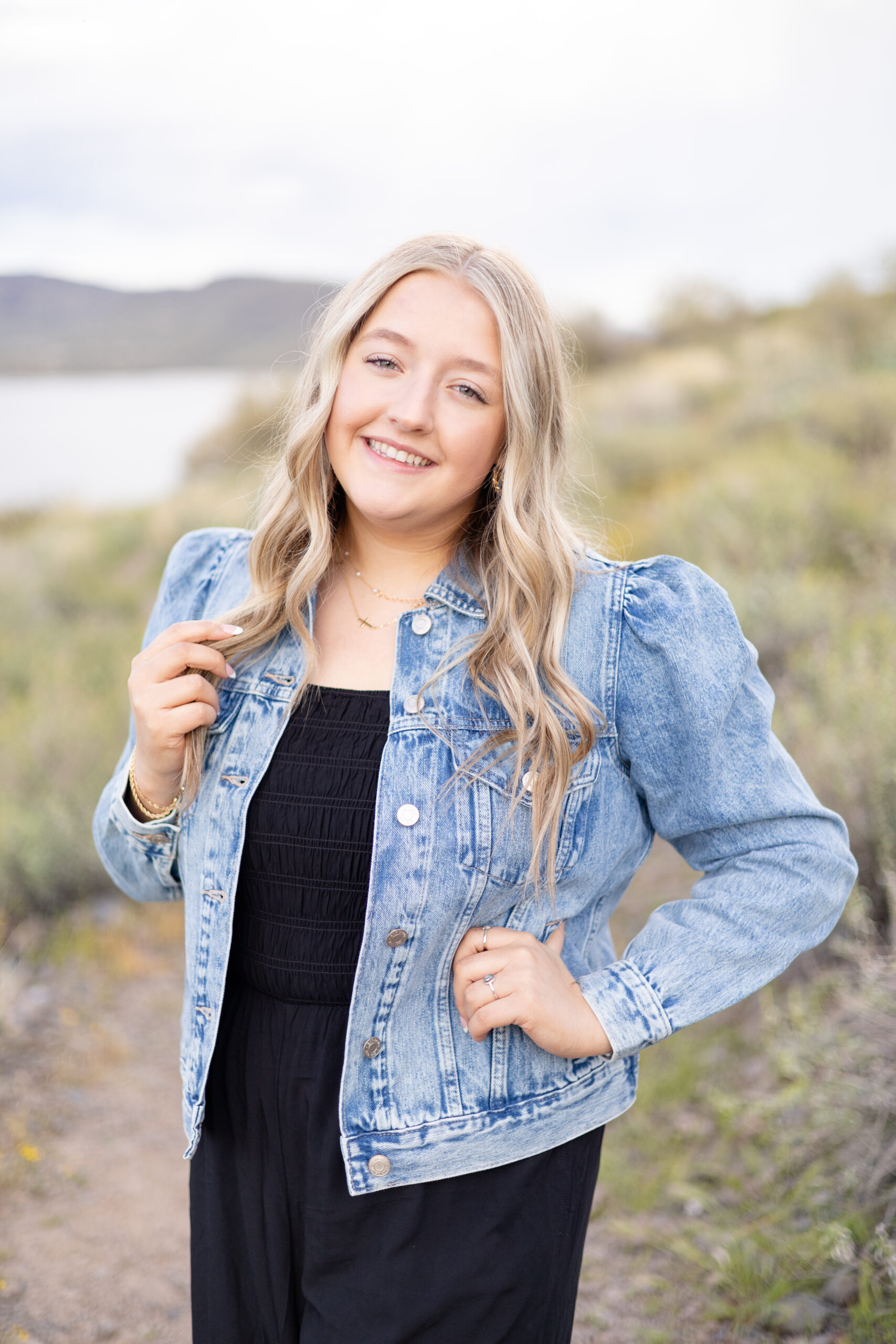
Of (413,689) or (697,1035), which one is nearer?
(413,689)

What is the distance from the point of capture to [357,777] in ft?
5.00

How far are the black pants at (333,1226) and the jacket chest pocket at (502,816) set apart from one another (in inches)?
13.0

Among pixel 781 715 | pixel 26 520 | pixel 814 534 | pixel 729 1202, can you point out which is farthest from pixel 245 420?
pixel 729 1202

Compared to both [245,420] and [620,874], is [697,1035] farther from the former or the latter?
[245,420]

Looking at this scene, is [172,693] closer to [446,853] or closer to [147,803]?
[147,803]

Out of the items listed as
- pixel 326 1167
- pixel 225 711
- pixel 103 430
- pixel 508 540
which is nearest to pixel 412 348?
pixel 508 540

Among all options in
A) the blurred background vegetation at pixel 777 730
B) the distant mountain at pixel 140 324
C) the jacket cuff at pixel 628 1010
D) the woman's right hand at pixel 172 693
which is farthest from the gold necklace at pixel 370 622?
the distant mountain at pixel 140 324

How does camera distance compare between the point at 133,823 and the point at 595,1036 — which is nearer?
the point at 595,1036

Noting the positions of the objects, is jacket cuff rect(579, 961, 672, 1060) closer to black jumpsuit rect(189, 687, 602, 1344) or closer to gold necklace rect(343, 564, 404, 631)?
black jumpsuit rect(189, 687, 602, 1344)

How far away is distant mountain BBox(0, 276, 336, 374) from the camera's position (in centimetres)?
607

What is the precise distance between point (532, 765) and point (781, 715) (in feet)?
11.3

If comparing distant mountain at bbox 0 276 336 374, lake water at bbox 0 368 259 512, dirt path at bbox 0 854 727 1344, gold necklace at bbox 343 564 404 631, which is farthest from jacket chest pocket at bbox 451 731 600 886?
Result: lake water at bbox 0 368 259 512

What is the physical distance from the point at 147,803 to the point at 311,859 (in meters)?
0.32

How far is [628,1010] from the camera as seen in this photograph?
1.52 metres
